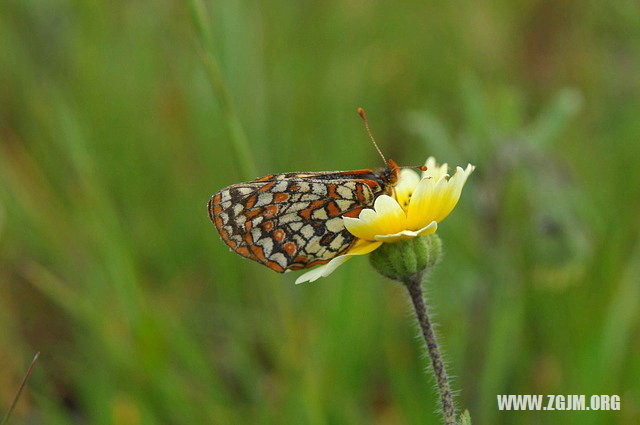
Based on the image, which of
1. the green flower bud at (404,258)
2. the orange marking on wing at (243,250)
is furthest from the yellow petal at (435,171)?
the orange marking on wing at (243,250)

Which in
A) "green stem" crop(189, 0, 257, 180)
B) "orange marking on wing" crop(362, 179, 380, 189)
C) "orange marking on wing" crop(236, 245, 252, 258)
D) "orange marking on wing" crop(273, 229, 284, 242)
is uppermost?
"green stem" crop(189, 0, 257, 180)

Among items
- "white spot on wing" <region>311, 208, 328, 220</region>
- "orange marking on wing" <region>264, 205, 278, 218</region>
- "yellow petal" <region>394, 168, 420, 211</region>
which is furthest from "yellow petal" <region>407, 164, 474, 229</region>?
"orange marking on wing" <region>264, 205, 278, 218</region>

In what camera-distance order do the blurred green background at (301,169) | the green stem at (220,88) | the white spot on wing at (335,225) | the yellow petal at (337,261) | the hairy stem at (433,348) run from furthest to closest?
1. the blurred green background at (301,169)
2. the green stem at (220,88)
3. the white spot on wing at (335,225)
4. the yellow petal at (337,261)
5. the hairy stem at (433,348)

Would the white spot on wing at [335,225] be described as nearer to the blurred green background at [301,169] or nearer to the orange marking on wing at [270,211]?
the orange marking on wing at [270,211]

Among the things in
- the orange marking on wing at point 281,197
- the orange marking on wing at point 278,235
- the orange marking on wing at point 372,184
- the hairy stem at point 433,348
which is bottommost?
the hairy stem at point 433,348

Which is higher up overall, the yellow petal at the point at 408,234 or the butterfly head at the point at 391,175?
the butterfly head at the point at 391,175

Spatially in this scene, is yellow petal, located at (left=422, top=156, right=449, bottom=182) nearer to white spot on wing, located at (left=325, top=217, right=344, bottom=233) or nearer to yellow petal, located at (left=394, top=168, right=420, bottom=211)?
yellow petal, located at (left=394, top=168, right=420, bottom=211)

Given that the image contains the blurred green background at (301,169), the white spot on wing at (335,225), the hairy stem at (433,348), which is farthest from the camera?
the blurred green background at (301,169)
